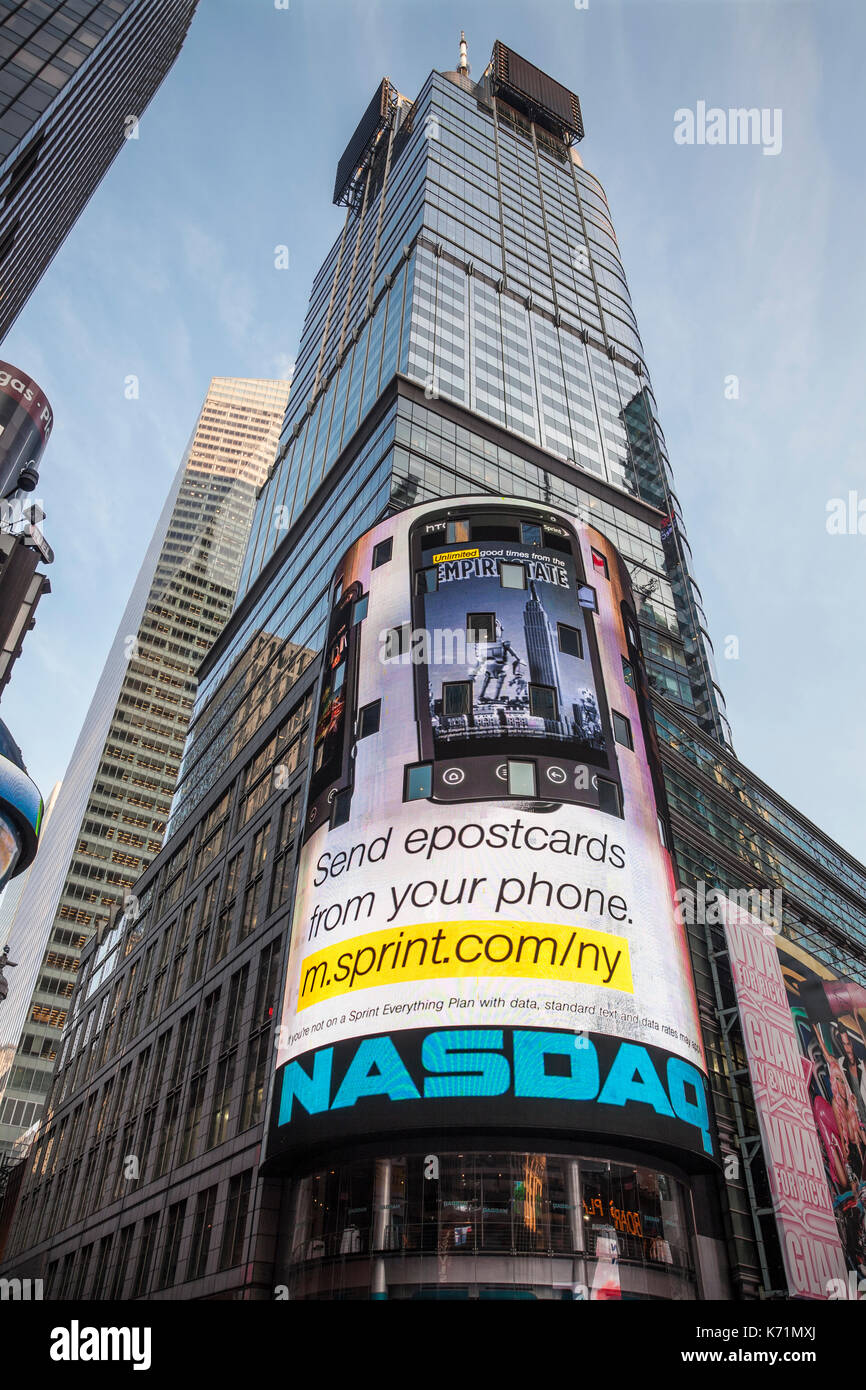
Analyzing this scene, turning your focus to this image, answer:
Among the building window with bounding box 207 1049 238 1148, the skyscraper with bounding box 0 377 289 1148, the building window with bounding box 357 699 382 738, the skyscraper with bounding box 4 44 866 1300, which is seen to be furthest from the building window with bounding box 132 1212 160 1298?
the skyscraper with bounding box 0 377 289 1148

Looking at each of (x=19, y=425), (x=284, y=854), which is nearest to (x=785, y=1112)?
(x=284, y=854)

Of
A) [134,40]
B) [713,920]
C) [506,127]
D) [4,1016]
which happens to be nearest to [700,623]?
[713,920]

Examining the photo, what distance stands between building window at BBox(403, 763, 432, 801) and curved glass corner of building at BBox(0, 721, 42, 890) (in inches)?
878

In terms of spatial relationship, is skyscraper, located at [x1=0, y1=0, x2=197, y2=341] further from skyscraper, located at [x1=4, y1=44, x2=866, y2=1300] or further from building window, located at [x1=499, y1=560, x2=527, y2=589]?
building window, located at [x1=499, y1=560, x2=527, y2=589]

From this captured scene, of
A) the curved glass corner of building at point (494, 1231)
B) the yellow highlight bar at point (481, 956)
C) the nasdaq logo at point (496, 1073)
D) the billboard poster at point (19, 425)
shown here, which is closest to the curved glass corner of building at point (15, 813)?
the yellow highlight bar at point (481, 956)

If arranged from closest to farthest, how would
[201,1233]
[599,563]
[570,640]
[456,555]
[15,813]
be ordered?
[201,1233] < [570,640] < [456,555] < [599,563] < [15,813]

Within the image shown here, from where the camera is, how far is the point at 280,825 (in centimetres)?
4450

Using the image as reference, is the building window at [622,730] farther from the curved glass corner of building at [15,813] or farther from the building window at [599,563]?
the curved glass corner of building at [15,813]

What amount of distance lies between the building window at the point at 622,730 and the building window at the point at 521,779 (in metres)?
4.72

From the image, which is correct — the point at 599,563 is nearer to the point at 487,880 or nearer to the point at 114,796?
the point at 487,880

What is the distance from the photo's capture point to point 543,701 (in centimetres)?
3462

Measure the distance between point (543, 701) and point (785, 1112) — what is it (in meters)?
18.8

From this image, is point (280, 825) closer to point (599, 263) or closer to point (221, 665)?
point (221, 665)
